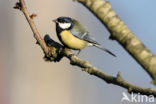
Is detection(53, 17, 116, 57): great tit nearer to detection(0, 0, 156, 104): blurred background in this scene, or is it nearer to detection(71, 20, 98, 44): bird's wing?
detection(71, 20, 98, 44): bird's wing

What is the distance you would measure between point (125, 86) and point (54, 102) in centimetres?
1024

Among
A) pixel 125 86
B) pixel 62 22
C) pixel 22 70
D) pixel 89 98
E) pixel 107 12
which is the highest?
pixel 107 12

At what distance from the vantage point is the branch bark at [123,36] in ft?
3.43

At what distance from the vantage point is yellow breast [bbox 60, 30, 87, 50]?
108 inches

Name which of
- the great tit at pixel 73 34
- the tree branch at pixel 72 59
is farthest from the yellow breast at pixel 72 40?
the tree branch at pixel 72 59

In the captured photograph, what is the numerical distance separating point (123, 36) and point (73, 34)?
5.96ft

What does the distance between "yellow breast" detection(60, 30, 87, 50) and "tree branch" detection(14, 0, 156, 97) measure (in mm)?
1171

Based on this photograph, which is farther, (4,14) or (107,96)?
(4,14)

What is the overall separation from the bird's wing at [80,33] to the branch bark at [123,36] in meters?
1.58

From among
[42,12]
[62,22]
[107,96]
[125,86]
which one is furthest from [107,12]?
[42,12]

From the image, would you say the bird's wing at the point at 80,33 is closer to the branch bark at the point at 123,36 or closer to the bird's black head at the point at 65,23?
the bird's black head at the point at 65,23

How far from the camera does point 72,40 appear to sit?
2.80 meters

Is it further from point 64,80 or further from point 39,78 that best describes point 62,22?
point 64,80

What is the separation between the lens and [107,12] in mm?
1119
